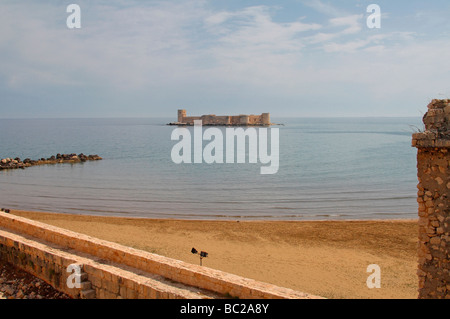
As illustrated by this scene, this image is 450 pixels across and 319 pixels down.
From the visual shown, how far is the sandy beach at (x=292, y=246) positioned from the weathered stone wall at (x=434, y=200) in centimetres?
416

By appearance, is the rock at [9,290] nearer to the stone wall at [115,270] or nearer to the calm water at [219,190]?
the stone wall at [115,270]

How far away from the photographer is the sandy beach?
1075 cm

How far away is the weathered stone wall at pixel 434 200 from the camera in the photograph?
18.7 feet

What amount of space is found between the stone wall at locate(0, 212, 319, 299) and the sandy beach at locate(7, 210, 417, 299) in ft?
13.9

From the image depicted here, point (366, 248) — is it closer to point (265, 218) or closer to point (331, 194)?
point (265, 218)

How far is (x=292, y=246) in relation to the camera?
1407cm

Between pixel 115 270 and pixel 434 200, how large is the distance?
5536mm

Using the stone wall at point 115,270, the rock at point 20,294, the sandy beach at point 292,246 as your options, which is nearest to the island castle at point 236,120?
the sandy beach at point 292,246

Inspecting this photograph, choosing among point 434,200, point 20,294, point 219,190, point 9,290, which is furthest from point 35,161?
point 434,200

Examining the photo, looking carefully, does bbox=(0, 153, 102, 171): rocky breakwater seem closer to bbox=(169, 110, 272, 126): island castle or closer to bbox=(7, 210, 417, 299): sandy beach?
bbox=(7, 210, 417, 299): sandy beach

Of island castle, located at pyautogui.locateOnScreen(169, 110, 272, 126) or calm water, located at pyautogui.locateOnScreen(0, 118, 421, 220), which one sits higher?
island castle, located at pyautogui.locateOnScreen(169, 110, 272, 126)

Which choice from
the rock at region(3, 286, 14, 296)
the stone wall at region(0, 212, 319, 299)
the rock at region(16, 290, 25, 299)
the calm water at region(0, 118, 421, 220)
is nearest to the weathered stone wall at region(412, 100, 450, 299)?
the stone wall at region(0, 212, 319, 299)

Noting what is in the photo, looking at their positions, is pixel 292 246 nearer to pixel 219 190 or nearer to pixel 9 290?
pixel 9 290
